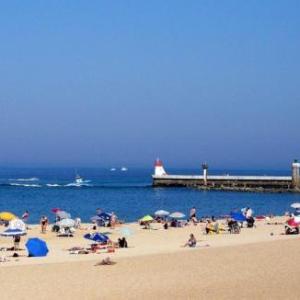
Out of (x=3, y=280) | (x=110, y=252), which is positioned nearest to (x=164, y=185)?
(x=110, y=252)

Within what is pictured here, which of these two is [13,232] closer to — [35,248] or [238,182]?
[35,248]

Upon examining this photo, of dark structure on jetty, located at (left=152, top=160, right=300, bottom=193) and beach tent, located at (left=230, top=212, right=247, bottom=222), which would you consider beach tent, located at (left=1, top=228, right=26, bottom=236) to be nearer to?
beach tent, located at (left=230, top=212, right=247, bottom=222)

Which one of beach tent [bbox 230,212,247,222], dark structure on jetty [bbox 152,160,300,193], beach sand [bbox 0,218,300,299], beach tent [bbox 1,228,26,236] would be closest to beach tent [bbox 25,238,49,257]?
beach sand [bbox 0,218,300,299]

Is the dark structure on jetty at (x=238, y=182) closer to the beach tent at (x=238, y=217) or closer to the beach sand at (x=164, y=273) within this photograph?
the beach tent at (x=238, y=217)

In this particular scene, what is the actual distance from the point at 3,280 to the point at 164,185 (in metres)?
82.2

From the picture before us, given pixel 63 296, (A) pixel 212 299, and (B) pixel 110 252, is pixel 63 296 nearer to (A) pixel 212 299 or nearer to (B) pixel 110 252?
(A) pixel 212 299

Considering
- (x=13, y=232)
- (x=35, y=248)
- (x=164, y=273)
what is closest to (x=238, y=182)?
(x=13, y=232)

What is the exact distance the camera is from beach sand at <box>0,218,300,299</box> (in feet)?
55.8

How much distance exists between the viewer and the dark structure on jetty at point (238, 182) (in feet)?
287

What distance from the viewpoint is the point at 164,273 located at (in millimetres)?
19828

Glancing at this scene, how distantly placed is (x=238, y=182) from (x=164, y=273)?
74215 mm

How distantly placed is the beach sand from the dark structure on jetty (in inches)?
2409

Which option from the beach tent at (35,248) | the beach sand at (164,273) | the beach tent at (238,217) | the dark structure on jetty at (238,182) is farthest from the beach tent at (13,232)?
the dark structure on jetty at (238,182)

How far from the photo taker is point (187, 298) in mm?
16328
